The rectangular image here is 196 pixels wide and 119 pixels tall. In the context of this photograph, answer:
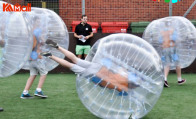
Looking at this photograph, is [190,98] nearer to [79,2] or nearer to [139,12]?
[139,12]

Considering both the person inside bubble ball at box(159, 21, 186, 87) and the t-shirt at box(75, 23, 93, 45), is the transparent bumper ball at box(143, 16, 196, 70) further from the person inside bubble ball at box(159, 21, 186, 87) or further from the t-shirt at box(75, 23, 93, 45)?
the t-shirt at box(75, 23, 93, 45)

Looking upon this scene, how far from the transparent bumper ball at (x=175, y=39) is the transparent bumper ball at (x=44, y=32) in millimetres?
2189

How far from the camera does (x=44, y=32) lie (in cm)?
656

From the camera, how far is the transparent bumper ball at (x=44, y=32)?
646 cm

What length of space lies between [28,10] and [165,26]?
303cm

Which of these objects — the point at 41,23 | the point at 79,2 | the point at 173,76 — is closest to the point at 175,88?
the point at 173,76

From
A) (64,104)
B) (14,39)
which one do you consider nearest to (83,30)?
(64,104)

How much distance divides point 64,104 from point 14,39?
5.90 ft

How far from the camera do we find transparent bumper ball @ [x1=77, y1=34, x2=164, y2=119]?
4.76m

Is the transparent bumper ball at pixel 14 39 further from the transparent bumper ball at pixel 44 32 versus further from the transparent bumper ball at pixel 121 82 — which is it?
the transparent bumper ball at pixel 44 32

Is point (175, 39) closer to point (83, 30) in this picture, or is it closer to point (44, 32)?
point (44, 32)

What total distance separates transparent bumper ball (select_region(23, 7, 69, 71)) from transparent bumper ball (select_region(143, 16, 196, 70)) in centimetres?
219

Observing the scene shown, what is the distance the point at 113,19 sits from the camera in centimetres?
1223

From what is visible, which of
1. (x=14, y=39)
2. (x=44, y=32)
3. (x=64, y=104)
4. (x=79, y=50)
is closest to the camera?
(x=14, y=39)
